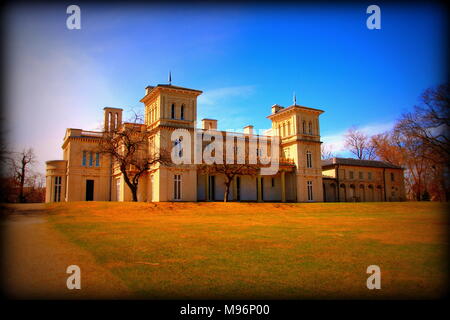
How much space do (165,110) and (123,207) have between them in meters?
13.1

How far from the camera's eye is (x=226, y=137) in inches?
1686

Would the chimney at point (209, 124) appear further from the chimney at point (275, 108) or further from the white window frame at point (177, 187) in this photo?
the white window frame at point (177, 187)

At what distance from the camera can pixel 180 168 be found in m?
36.2

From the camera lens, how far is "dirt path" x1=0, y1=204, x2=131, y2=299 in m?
7.10

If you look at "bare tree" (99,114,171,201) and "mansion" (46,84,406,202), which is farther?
"mansion" (46,84,406,202)

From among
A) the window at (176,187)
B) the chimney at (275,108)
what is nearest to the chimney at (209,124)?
the chimney at (275,108)

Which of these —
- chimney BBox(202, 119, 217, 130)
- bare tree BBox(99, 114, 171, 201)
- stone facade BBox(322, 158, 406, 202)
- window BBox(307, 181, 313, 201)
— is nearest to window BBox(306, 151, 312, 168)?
window BBox(307, 181, 313, 201)

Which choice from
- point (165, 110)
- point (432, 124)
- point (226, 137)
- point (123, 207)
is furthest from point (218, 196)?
point (432, 124)

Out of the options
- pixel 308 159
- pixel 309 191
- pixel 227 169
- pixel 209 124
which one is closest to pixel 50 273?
pixel 227 169

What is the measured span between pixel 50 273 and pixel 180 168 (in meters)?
27.9

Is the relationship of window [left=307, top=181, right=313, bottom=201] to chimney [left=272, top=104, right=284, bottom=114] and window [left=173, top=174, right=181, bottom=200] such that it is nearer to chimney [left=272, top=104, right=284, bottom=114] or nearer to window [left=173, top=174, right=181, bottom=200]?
chimney [left=272, top=104, right=284, bottom=114]

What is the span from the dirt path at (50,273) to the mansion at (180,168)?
23513 millimetres

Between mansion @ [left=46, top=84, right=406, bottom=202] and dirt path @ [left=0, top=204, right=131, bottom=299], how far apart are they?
2351 cm

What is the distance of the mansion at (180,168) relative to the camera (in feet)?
119
